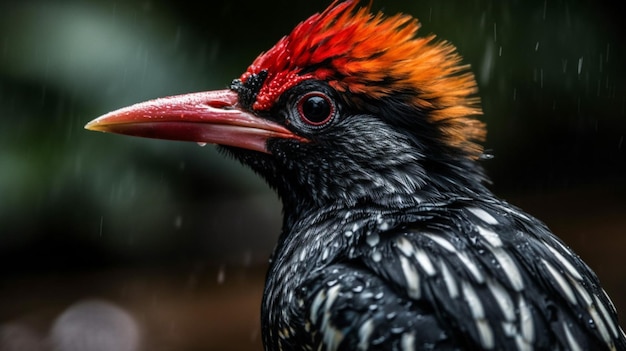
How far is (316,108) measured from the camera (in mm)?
3137

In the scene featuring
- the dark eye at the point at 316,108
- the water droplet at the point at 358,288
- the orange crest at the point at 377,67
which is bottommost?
the water droplet at the point at 358,288

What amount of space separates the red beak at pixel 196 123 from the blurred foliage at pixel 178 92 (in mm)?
3013

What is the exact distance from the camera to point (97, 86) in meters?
6.10

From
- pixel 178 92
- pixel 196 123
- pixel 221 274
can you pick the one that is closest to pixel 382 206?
pixel 196 123

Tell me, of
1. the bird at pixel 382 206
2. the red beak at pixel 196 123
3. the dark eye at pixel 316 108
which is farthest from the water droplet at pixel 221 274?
the dark eye at pixel 316 108

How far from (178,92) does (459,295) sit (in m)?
4.02

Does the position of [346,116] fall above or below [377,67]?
below

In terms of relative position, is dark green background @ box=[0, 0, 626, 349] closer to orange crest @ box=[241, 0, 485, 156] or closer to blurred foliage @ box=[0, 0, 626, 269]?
blurred foliage @ box=[0, 0, 626, 269]

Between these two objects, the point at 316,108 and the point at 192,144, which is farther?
the point at 192,144

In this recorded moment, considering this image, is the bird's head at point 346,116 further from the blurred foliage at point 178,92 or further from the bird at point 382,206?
the blurred foliage at point 178,92

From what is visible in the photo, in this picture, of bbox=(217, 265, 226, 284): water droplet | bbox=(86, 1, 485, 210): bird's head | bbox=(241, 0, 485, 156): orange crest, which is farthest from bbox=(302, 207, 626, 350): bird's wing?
bbox=(217, 265, 226, 284): water droplet

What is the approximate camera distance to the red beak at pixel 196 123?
3146 millimetres

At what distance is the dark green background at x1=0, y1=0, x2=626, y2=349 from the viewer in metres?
6.11

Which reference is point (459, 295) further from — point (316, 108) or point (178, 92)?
point (178, 92)
